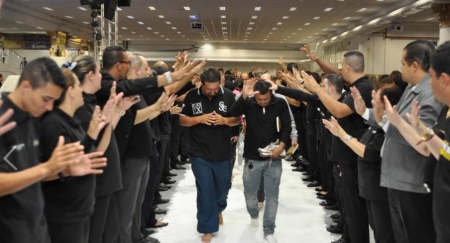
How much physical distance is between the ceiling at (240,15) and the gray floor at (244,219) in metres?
9.31

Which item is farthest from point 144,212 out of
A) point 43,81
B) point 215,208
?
point 43,81

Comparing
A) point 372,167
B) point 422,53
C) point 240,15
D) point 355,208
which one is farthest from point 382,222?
point 240,15

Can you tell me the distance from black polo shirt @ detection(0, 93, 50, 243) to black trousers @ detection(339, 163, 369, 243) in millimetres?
2719

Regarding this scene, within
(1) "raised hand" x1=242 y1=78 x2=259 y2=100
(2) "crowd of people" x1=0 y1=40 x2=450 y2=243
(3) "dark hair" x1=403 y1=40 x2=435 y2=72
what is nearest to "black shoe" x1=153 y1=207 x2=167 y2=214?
(2) "crowd of people" x1=0 y1=40 x2=450 y2=243

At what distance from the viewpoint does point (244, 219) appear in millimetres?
5426

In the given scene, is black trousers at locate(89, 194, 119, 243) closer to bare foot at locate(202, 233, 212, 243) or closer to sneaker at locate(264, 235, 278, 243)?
bare foot at locate(202, 233, 212, 243)

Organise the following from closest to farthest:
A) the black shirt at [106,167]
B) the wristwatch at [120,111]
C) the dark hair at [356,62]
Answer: the black shirt at [106,167]
the wristwatch at [120,111]
the dark hair at [356,62]

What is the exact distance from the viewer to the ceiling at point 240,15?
606 inches

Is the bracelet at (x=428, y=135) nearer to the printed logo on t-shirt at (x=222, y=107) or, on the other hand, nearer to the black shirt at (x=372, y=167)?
the black shirt at (x=372, y=167)

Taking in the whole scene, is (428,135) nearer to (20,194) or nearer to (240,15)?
(20,194)

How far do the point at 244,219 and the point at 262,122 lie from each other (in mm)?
1387

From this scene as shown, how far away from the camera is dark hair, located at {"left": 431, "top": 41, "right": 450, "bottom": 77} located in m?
2.17

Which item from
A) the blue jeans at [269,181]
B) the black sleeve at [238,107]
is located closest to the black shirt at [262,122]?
the black sleeve at [238,107]

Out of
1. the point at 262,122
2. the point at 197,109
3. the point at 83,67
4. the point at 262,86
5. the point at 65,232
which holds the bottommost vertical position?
the point at 65,232
